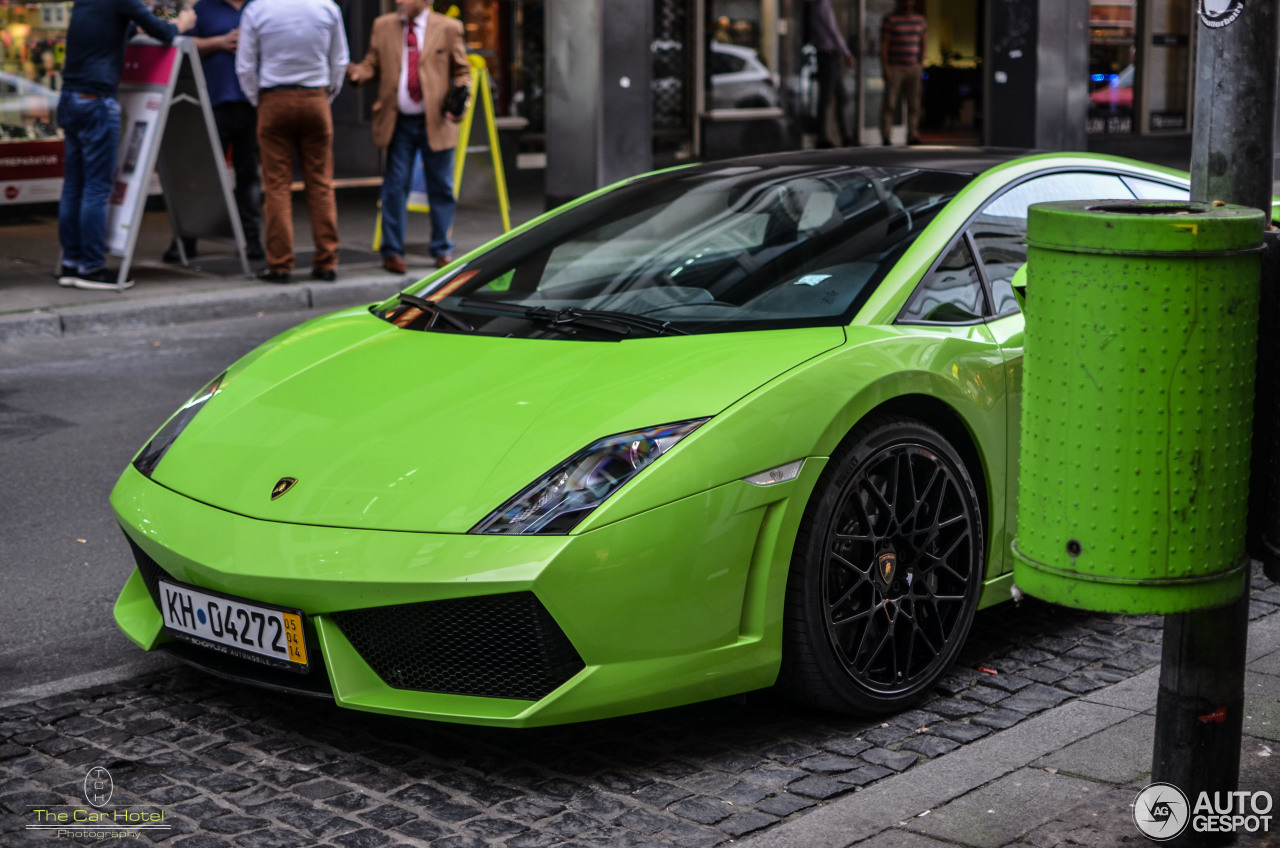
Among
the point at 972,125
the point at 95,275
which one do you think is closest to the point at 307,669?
the point at 95,275

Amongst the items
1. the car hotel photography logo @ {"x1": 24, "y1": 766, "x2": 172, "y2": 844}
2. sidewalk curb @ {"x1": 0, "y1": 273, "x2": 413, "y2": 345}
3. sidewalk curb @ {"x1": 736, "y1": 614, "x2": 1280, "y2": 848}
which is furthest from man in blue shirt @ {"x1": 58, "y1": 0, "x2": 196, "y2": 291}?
sidewalk curb @ {"x1": 736, "y1": 614, "x2": 1280, "y2": 848}

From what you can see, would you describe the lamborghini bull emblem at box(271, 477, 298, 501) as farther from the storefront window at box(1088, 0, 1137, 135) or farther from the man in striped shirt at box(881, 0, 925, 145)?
the storefront window at box(1088, 0, 1137, 135)

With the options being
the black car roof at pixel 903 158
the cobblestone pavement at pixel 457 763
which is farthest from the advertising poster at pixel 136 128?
the cobblestone pavement at pixel 457 763

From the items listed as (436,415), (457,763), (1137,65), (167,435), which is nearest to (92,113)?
(167,435)

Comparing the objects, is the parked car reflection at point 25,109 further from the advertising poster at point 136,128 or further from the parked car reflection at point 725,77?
the parked car reflection at point 725,77

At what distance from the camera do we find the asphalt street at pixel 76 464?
4.39 metres

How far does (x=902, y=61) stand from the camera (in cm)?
2033

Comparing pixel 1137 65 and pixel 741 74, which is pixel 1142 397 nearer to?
pixel 741 74

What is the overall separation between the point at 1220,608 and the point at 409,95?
8.39 meters

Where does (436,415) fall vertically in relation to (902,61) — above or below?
below

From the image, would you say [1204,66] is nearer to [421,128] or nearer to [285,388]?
A: [285,388]

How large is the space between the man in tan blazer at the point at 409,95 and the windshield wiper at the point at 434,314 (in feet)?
20.2

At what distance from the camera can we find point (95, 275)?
10031 mm

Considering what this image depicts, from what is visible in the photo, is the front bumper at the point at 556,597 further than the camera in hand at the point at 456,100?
No
